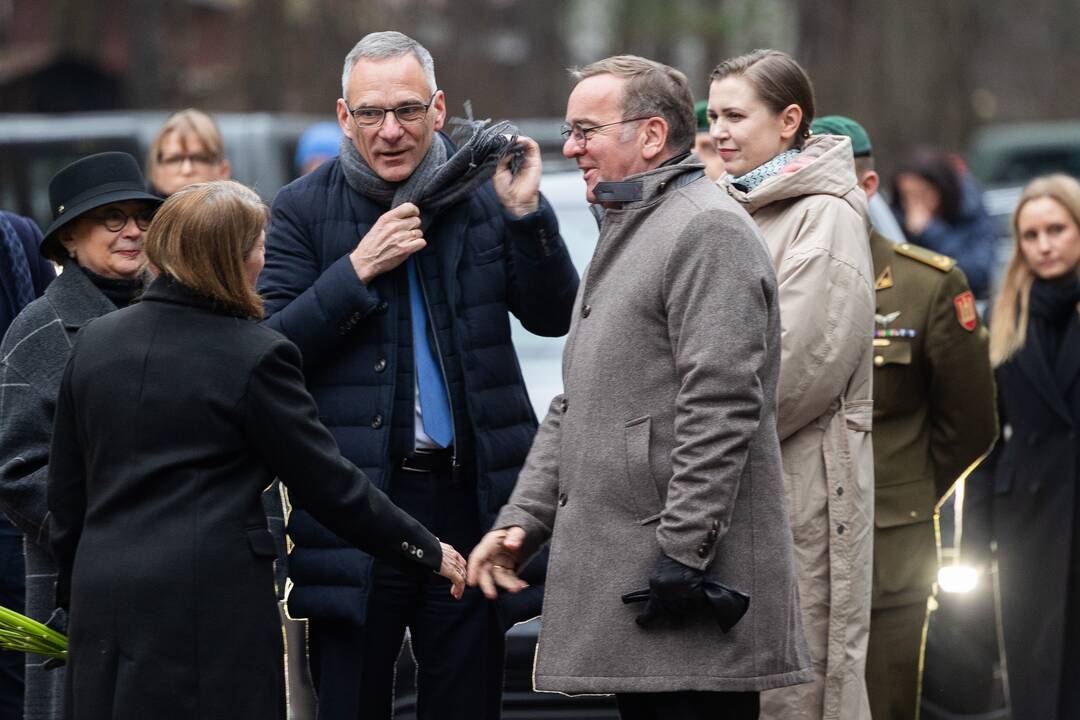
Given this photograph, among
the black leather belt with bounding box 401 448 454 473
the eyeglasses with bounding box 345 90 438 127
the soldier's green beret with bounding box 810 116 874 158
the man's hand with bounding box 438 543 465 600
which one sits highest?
the soldier's green beret with bounding box 810 116 874 158

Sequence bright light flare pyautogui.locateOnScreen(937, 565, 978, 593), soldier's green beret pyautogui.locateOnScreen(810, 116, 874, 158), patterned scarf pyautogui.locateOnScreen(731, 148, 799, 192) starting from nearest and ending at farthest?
patterned scarf pyautogui.locateOnScreen(731, 148, 799, 192) → soldier's green beret pyautogui.locateOnScreen(810, 116, 874, 158) → bright light flare pyautogui.locateOnScreen(937, 565, 978, 593)

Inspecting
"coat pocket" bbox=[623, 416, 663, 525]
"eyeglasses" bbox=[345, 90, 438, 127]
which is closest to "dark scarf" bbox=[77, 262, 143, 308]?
"eyeglasses" bbox=[345, 90, 438, 127]

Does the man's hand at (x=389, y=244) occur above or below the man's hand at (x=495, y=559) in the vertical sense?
above

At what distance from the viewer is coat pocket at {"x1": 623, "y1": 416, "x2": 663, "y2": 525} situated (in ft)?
13.0

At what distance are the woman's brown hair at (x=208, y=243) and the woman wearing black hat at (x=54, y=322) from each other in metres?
0.75

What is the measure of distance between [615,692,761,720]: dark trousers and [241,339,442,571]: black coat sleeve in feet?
2.13

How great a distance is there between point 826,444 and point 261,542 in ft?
5.04

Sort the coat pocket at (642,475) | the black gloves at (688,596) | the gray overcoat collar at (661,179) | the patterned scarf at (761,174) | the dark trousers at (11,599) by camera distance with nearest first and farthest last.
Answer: the black gloves at (688,596)
the coat pocket at (642,475)
the gray overcoat collar at (661,179)
the patterned scarf at (761,174)
the dark trousers at (11,599)

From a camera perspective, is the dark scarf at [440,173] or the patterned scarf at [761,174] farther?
the patterned scarf at [761,174]

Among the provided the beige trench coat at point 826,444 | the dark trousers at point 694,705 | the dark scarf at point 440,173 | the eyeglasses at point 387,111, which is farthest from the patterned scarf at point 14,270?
the dark trousers at point 694,705

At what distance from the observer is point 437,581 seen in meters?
4.69

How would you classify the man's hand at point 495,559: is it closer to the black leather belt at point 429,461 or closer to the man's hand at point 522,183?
the black leather belt at point 429,461

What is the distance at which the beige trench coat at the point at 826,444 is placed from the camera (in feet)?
15.1

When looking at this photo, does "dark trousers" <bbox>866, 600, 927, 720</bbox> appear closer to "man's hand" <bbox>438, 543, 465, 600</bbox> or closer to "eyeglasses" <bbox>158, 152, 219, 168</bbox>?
"man's hand" <bbox>438, 543, 465, 600</bbox>
